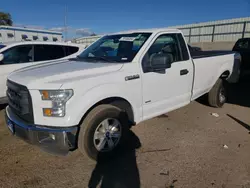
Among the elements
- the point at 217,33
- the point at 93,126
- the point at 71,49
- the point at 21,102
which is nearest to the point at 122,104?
the point at 93,126

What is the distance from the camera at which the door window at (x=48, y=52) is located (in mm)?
6111

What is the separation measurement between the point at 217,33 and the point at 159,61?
62.2 ft

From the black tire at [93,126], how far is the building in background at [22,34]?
13.4 meters

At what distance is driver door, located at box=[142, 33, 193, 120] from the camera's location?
359 cm

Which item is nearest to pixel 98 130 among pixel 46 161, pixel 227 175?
pixel 46 161

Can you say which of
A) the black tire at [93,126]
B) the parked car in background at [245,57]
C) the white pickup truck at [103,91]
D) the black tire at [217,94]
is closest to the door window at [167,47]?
the white pickup truck at [103,91]

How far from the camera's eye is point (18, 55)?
18.9 feet

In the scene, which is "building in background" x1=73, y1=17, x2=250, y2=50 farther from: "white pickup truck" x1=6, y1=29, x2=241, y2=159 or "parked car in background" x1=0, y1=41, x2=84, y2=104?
"white pickup truck" x1=6, y1=29, x2=241, y2=159

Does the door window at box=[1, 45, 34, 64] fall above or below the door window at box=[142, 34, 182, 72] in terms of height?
below

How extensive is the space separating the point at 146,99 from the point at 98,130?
98cm

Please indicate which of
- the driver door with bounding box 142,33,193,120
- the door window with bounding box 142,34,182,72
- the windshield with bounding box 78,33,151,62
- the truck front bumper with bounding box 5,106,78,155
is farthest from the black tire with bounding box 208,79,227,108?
the truck front bumper with bounding box 5,106,78,155

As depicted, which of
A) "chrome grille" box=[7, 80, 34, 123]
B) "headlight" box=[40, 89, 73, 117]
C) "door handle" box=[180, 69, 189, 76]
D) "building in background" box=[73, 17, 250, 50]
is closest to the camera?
"headlight" box=[40, 89, 73, 117]

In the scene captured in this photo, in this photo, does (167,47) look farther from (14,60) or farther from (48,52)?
(14,60)

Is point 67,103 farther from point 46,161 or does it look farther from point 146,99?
point 146,99
